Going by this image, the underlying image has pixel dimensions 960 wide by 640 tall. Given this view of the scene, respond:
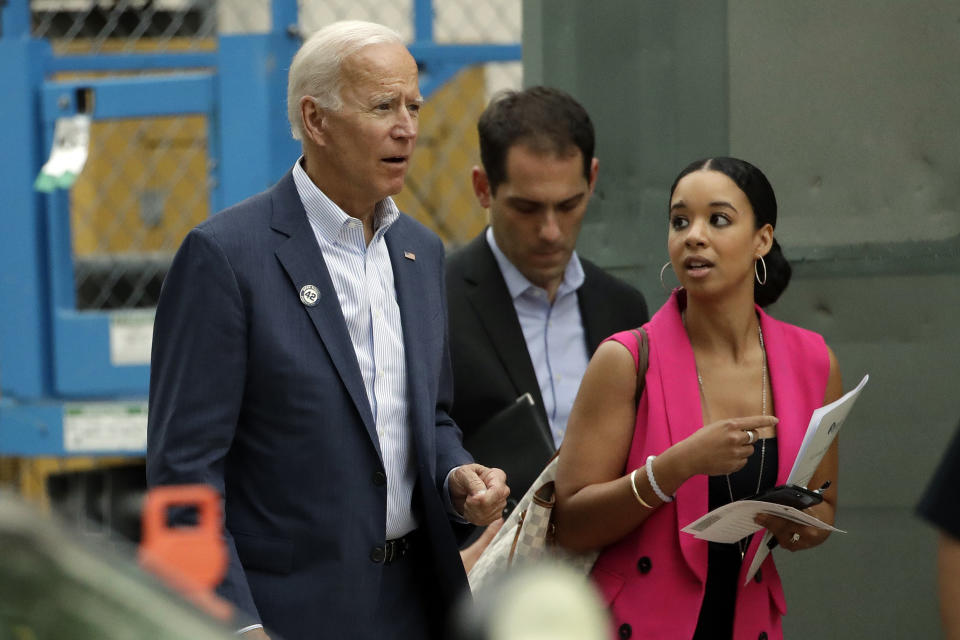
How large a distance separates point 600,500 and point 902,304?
4.63 ft

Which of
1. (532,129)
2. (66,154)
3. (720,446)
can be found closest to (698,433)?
(720,446)

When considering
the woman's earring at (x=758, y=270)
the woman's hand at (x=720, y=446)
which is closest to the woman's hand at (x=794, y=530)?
the woman's hand at (x=720, y=446)

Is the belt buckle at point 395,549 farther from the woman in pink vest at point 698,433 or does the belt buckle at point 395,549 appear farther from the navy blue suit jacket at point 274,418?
the woman in pink vest at point 698,433

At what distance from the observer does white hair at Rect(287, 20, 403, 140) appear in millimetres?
2561

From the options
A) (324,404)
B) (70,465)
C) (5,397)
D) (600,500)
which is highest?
(324,404)

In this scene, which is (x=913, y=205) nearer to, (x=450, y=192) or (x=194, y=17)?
(x=450, y=192)

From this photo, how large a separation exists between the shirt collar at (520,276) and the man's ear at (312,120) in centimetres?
96

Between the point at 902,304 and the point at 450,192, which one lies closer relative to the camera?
the point at 902,304

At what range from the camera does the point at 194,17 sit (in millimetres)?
5242

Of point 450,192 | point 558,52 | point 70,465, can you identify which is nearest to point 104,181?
point 70,465

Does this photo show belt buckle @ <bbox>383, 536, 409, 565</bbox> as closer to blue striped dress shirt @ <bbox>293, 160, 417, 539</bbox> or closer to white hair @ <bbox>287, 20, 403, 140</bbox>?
blue striped dress shirt @ <bbox>293, 160, 417, 539</bbox>

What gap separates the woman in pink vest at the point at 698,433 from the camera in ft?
8.64

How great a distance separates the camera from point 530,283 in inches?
135

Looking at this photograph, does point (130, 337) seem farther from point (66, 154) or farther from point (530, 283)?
point (530, 283)
